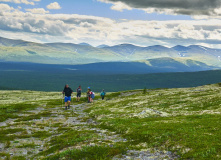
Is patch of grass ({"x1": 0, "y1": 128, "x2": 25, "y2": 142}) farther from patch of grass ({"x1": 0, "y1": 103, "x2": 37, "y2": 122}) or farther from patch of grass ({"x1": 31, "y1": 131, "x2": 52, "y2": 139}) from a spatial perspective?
patch of grass ({"x1": 0, "y1": 103, "x2": 37, "y2": 122})

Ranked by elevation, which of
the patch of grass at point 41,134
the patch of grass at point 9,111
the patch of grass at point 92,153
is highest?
the patch of grass at point 92,153

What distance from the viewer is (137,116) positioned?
104 ft

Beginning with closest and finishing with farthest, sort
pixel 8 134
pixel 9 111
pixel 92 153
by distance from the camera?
1. pixel 92 153
2. pixel 8 134
3. pixel 9 111

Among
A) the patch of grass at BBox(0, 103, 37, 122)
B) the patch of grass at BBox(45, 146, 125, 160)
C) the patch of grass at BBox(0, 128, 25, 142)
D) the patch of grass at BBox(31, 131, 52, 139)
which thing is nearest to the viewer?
the patch of grass at BBox(45, 146, 125, 160)

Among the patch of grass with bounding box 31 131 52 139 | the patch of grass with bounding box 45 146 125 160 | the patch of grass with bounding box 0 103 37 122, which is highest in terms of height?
the patch of grass with bounding box 45 146 125 160

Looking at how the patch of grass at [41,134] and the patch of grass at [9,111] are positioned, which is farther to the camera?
the patch of grass at [9,111]

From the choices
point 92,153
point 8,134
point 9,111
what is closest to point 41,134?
point 8,134

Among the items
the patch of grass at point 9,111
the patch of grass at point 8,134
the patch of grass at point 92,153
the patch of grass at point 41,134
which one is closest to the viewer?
the patch of grass at point 92,153

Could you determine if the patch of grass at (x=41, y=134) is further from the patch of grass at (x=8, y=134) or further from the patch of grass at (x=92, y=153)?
the patch of grass at (x=92, y=153)

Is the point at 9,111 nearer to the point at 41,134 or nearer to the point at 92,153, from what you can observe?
the point at 41,134

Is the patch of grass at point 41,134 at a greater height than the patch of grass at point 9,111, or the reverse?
the patch of grass at point 41,134

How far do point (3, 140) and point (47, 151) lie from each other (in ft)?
24.2

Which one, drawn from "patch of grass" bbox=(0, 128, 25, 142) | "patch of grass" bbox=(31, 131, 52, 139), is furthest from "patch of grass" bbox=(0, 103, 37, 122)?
"patch of grass" bbox=(31, 131, 52, 139)

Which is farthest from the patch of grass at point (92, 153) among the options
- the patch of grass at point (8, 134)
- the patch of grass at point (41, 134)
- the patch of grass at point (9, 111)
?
the patch of grass at point (9, 111)
